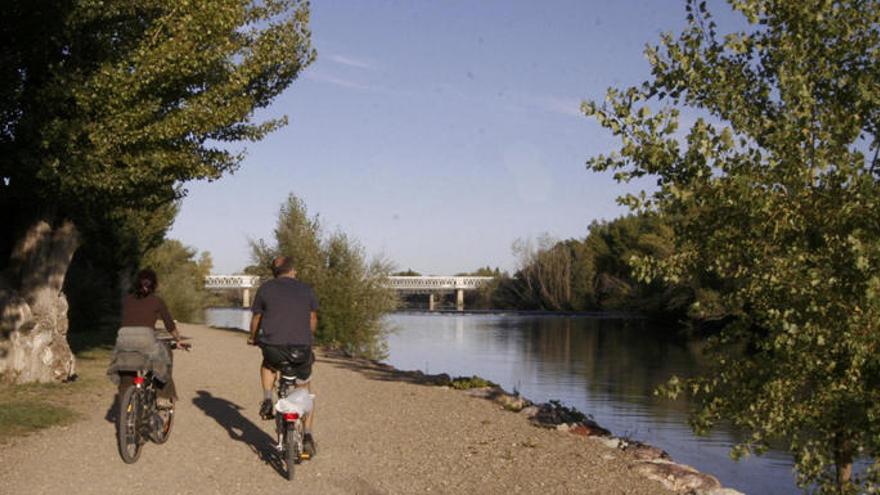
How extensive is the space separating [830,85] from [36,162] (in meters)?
11.8

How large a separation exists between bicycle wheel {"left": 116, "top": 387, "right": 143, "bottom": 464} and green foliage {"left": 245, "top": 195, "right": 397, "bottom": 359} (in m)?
24.5

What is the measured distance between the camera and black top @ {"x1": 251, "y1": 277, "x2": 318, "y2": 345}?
9.13 metres

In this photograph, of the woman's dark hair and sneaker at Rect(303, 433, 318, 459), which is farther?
the woman's dark hair

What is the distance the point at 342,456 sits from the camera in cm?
1039

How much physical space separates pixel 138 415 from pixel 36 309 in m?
7.74

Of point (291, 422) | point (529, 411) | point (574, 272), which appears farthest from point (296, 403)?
point (574, 272)

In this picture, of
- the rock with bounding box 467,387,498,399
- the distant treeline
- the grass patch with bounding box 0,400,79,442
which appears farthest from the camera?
the distant treeline

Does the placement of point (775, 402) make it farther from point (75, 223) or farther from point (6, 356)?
point (75, 223)

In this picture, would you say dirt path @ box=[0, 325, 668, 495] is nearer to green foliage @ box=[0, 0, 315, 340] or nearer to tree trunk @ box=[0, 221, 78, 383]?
tree trunk @ box=[0, 221, 78, 383]

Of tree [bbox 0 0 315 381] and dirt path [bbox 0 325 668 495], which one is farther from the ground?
tree [bbox 0 0 315 381]

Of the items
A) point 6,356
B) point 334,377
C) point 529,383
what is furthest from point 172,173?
point 529,383

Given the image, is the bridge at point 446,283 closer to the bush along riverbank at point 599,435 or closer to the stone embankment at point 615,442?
the bush along riverbank at point 599,435

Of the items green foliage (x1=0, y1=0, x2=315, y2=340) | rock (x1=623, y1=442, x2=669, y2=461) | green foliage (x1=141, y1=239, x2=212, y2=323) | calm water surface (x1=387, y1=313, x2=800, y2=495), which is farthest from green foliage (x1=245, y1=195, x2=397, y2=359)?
rock (x1=623, y1=442, x2=669, y2=461)

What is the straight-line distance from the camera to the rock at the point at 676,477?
30.6 feet
